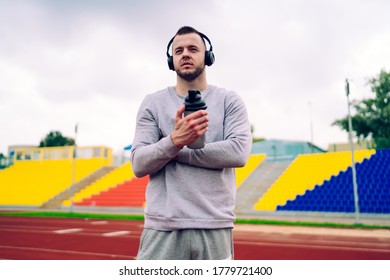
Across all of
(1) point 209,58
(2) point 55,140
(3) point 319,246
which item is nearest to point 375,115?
(3) point 319,246

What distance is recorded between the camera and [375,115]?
3256cm

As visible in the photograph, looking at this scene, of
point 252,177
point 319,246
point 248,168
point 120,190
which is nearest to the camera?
point 319,246

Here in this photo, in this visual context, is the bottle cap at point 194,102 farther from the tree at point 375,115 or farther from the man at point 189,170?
the tree at point 375,115

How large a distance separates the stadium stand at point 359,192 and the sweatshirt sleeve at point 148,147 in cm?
1859

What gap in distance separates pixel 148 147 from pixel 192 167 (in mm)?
240

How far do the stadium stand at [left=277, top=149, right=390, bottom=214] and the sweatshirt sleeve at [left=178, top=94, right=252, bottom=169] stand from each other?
60.3 ft

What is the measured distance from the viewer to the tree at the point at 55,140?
66.1 m

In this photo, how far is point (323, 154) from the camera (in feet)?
78.4

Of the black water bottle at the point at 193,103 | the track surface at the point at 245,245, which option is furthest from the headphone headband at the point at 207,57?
the track surface at the point at 245,245

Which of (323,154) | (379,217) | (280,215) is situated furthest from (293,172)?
(379,217)

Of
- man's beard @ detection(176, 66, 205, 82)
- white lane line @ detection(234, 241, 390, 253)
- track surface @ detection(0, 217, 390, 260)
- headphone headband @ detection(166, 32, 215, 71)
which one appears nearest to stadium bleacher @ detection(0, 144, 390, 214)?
track surface @ detection(0, 217, 390, 260)

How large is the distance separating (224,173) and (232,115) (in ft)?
1.05

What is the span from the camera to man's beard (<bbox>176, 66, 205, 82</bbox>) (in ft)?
6.14

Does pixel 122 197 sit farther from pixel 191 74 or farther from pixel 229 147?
pixel 229 147
